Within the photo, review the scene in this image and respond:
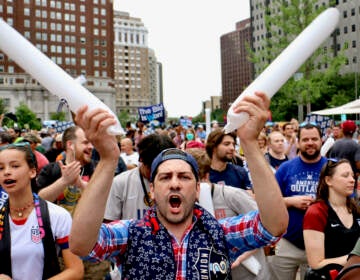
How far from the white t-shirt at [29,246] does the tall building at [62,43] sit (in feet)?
292

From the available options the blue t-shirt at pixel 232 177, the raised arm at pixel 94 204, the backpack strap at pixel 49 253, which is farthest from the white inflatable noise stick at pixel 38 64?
the blue t-shirt at pixel 232 177

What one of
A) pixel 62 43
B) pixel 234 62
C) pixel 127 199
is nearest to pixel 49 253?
pixel 127 199

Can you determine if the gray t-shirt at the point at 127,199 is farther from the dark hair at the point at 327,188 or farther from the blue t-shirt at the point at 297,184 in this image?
the blue t-shirt at the point at 297,184

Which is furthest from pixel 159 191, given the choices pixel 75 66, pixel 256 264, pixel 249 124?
pixel 75 66

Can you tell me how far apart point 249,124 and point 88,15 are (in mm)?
102455

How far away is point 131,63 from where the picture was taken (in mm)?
166375

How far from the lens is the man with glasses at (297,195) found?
4223 millimetres

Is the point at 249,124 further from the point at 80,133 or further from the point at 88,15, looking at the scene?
the point at 88,15

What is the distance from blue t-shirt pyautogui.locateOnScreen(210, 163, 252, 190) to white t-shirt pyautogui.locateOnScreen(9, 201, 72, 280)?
2.09 metres

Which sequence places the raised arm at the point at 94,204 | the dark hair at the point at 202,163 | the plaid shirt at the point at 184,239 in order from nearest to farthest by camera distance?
the raised arm at the point at 94,204, the plaid shirt at the point at 184,239, the dark hair at the point at 202,163

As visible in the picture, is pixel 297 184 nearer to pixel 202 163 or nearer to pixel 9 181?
pixel 202 163

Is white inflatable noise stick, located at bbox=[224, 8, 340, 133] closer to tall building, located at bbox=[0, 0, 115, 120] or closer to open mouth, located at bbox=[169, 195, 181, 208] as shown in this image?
open mouth, located at bbox=[169, 195, 181, 208]

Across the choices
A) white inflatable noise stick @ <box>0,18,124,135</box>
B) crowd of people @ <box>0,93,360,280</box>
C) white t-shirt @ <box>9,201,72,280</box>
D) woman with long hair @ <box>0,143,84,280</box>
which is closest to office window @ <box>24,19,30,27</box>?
crowd of people @ <box>0,93,360,280</box>

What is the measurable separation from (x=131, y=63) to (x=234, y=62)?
130 ft
